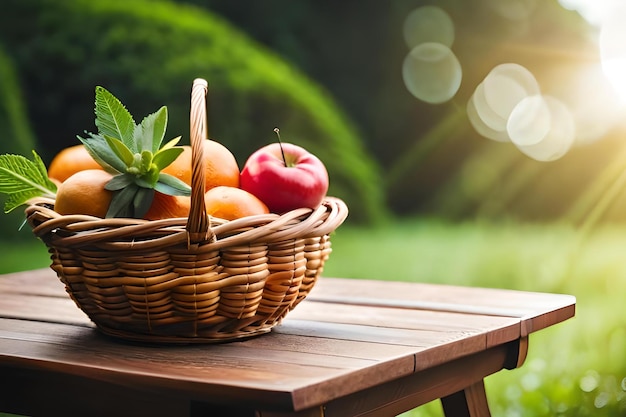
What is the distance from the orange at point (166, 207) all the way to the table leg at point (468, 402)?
598 mm

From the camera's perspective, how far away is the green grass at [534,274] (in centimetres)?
254

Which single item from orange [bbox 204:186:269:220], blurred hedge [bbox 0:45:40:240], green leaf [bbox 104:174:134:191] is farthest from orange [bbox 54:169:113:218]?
blurred hedge [bbox 0:45:40:240]

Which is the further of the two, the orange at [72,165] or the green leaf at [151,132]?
the orange at [72,165]

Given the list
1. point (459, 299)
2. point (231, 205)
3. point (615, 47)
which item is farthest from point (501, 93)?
point (231, 205)

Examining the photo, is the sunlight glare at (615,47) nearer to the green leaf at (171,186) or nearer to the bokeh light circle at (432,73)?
the bokeh light circle at (432,73)

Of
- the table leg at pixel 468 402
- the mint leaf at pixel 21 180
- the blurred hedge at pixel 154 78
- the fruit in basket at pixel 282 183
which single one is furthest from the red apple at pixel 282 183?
the blurred hedge at pixel 154 78

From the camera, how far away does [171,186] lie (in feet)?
3.67

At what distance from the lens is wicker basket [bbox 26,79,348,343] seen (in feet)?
3.44

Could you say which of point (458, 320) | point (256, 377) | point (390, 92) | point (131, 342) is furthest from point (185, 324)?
point (390, 92)

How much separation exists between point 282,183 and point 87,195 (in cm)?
25

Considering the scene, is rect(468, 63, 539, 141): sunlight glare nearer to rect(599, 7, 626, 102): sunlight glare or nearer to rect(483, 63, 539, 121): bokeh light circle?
rect(483, 63, 539, 121): bokeh light circle

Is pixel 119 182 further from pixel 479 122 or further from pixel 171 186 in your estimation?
pixel 479 122

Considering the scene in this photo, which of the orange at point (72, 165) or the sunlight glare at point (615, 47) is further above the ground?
the sunlight glare at point (615, 47)

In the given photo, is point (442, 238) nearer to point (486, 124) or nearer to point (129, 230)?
point (486, 124)
